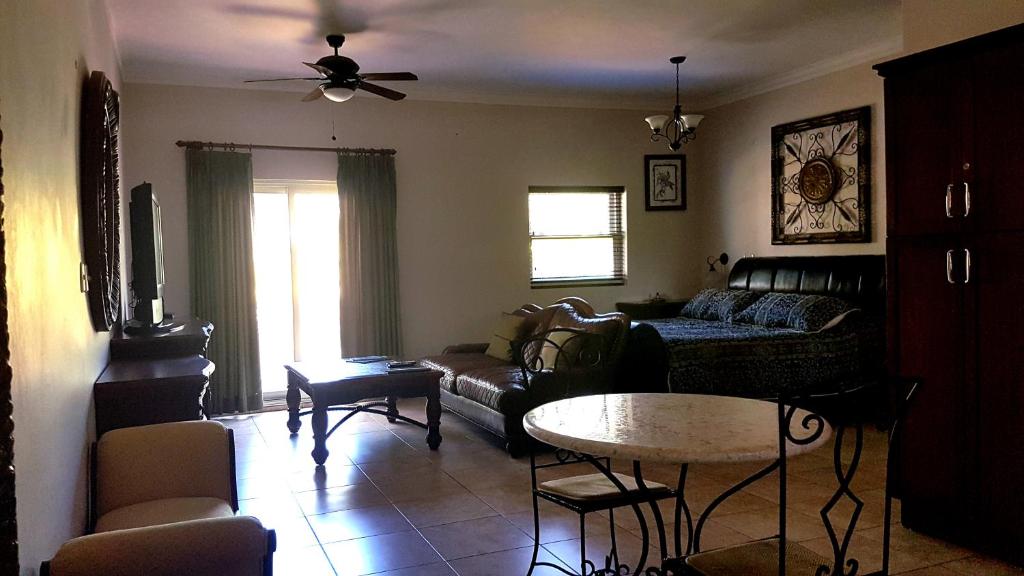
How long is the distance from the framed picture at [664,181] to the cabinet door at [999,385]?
16.7ft

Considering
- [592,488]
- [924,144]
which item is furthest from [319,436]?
[924,144]

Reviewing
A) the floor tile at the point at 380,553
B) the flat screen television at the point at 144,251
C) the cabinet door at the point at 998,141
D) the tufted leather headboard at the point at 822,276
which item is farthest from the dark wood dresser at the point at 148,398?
the tufted leather headboard at the point at 822,276

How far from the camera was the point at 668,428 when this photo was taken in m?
2.16

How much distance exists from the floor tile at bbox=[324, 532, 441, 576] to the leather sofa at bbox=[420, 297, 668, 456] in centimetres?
132

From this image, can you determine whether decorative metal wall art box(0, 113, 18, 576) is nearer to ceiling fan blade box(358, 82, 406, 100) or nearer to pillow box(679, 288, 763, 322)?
ceiling fan blade box(358, 82, 406, 100)

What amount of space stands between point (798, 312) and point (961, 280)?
277 cm

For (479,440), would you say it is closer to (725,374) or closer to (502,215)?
(725,374)

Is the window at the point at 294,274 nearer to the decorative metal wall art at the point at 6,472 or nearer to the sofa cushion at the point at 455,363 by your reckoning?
the sofa cushion at the point at 455,363

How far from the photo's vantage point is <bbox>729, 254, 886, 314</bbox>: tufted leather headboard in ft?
19.4

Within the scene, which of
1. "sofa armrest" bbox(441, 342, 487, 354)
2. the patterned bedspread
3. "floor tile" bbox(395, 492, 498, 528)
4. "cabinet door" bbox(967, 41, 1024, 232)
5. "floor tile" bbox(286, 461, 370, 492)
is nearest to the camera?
"cabinet door" bbox(967, 41, 1024, 232)

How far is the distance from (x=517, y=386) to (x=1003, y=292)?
2760 millimetres

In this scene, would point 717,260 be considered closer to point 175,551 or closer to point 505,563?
point 505,563

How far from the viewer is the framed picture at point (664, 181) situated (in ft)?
26.6

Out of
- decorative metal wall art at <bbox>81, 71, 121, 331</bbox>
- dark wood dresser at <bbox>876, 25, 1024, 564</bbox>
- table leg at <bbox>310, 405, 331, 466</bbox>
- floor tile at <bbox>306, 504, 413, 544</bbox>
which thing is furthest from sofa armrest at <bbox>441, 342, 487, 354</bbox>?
dark wood dresser at <bbox>876, 25, 1024, 564</bbox>
